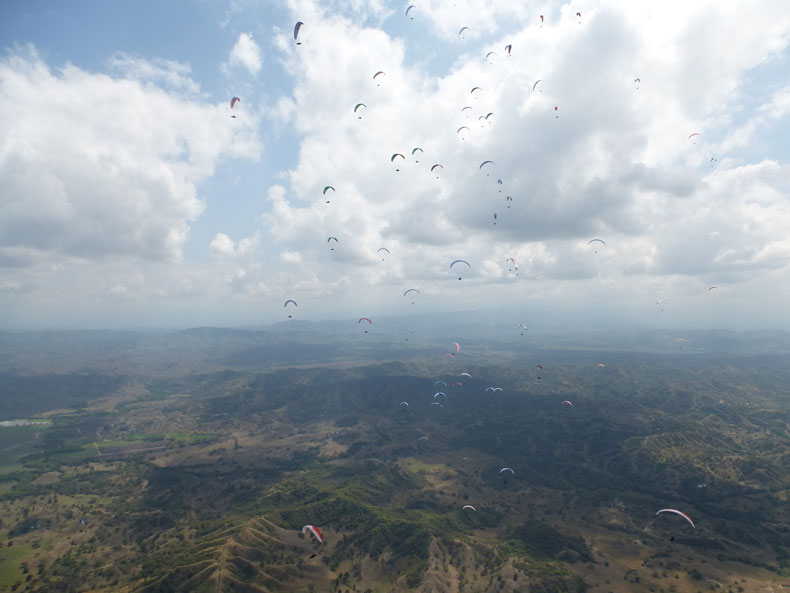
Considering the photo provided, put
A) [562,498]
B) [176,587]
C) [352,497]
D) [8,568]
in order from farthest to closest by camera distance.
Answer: [562,498], [352,497], [8,568], [176,587]

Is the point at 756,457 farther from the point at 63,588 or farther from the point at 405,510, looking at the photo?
the point at 63,588

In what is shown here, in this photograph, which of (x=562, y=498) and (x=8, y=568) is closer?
(x=8, y=568)

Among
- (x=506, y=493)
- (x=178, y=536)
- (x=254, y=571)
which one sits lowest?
(x=506, y=493)

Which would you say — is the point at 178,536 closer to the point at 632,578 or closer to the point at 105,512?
the point at 105,512

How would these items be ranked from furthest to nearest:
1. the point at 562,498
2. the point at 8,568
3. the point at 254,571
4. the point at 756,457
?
the point at 756,457 → the point at 562,498 → the point at 8,568 → the point at 254,571

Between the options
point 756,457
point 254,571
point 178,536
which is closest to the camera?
point 254,571

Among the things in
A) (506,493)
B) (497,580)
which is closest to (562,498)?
(506,493)

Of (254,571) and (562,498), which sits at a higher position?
(254,571)

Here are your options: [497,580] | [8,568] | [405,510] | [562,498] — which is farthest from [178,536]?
[562,498]

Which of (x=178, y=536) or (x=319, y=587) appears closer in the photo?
(x=319, y=587)
